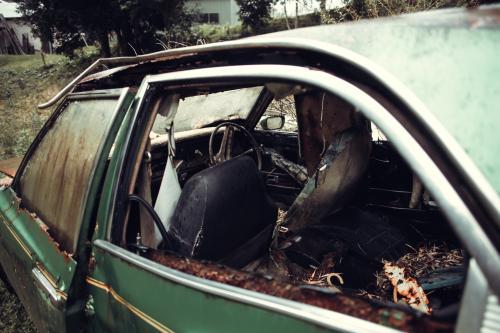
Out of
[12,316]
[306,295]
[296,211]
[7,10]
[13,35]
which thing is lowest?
[12,316]

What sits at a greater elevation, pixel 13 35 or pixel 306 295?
pixel 13 35

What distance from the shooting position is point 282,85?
1.14 m

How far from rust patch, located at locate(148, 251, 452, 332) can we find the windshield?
2.03 metres

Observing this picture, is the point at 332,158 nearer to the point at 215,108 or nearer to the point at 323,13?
the point at 215,108

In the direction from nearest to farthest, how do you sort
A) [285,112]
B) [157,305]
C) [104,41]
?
1. [157,305]
2. [285,112]
3. [104,41]

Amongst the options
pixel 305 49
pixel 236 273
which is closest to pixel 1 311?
pixel 236 273

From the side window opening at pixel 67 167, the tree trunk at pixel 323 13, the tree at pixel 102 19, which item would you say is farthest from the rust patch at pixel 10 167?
the tree at pixel 102 19

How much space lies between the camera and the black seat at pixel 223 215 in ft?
5.16

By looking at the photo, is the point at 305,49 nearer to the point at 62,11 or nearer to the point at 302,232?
the point at 302,232

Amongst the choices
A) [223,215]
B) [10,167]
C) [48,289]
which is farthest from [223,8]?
[48,289]

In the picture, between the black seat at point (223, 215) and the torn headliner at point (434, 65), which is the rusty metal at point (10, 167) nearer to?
the black seat at point (223, 215)

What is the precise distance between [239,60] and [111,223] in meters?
0.80

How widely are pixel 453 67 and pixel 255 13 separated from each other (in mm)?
22035

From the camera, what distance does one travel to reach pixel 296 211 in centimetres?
218
